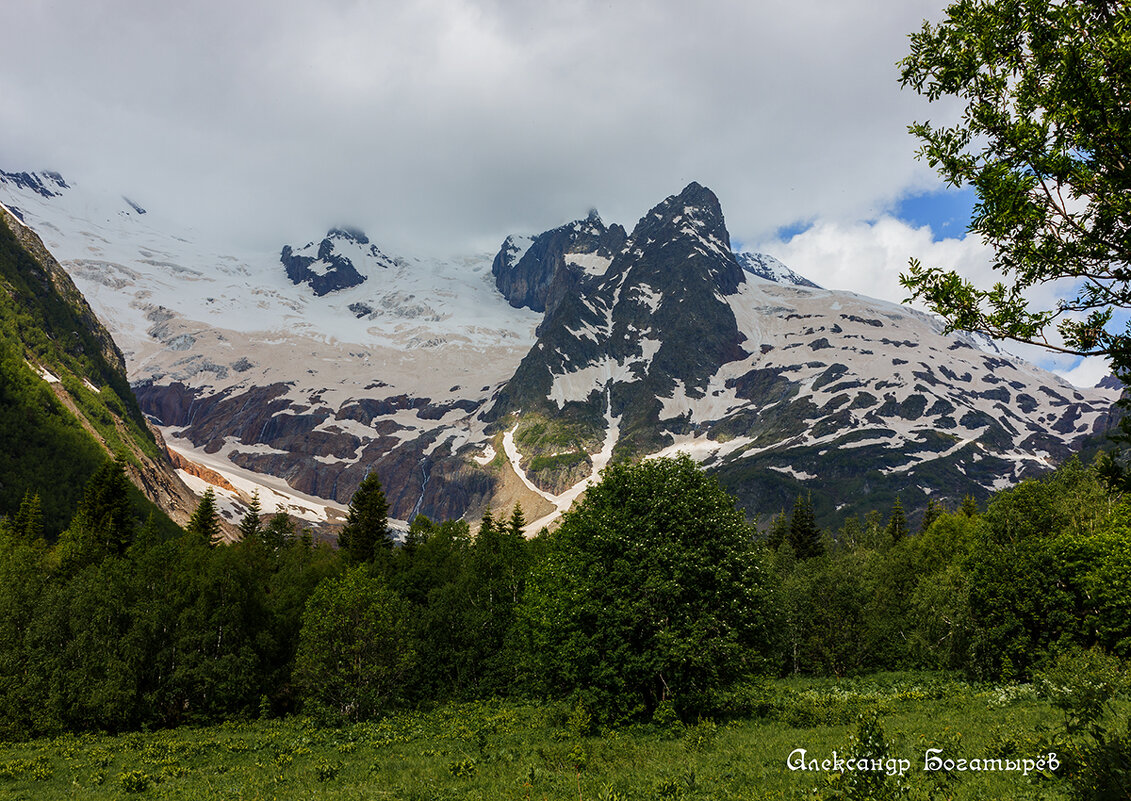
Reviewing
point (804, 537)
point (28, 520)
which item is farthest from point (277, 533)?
point (804, 537)

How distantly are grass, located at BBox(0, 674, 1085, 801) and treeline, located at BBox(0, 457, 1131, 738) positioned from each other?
12.3ft

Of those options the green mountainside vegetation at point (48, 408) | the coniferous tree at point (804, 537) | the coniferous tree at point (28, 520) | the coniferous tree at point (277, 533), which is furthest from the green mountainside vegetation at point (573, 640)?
the green mountainside vegetation at point (48, 408)

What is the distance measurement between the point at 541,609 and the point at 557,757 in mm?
14141

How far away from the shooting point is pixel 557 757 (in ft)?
84.3

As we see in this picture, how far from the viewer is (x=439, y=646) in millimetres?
63406

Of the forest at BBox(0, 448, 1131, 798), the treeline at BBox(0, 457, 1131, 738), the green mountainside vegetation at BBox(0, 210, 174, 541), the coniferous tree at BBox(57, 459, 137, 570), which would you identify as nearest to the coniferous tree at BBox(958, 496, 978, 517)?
the forest at BBox(0, 448, 1131, 798)

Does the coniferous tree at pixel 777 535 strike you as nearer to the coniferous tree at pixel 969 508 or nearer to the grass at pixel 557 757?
the coniferous tree at pixel 969 508

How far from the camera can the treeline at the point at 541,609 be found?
33594 millimetres

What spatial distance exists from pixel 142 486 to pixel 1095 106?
197m

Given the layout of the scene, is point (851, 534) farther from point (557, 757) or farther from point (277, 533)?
point (557, 757)

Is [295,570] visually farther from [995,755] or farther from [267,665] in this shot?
[995,755]

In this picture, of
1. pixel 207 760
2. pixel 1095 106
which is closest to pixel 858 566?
pixel 207 760

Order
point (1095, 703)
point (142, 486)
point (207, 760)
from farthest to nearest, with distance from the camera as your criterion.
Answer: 1. point (142, 486)
2. point (207, 760)
3. point (1095, 703)

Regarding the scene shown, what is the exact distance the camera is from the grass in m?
17.3
